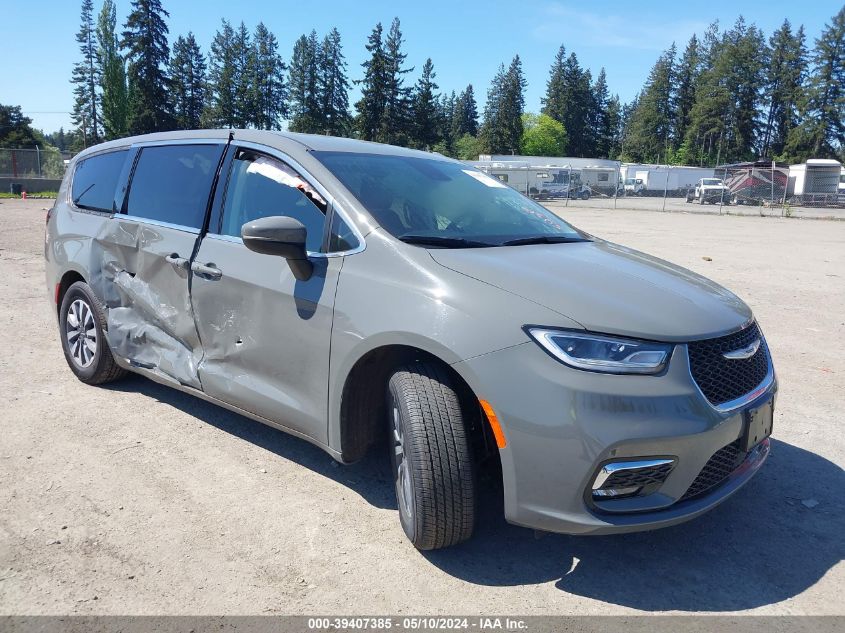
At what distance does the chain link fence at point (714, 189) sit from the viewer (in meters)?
39.7

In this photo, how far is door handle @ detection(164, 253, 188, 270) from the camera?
383cm

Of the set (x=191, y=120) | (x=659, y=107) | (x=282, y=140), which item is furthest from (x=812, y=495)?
(x=659, y=107)

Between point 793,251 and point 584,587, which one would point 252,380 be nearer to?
point 584,587

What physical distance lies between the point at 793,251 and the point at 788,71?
94092 mm

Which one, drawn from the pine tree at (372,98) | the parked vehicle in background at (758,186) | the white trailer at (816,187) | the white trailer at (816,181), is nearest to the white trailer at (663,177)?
the white trailer at (816,187)

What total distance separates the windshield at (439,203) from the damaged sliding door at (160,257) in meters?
0.99

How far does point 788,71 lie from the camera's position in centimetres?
9288

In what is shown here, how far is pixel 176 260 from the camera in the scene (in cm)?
388

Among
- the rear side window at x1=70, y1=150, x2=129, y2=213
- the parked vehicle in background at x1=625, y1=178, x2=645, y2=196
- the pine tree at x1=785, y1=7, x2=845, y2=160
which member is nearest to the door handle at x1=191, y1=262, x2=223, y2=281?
the rear side window at x1=70, y1=150, x2=129, y2=213

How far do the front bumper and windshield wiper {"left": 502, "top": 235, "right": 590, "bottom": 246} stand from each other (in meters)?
0.99

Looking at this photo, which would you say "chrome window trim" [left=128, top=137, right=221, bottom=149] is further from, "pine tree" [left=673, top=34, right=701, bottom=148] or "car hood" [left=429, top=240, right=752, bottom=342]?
"pine tree" [left=673, top=34, right=701, bottom=148]

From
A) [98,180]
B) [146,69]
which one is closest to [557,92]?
[146,69]

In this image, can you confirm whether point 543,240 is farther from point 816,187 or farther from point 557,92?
point 557,92

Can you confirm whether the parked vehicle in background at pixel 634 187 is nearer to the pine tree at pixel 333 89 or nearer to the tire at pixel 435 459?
the pine tree at pixel 333 89
